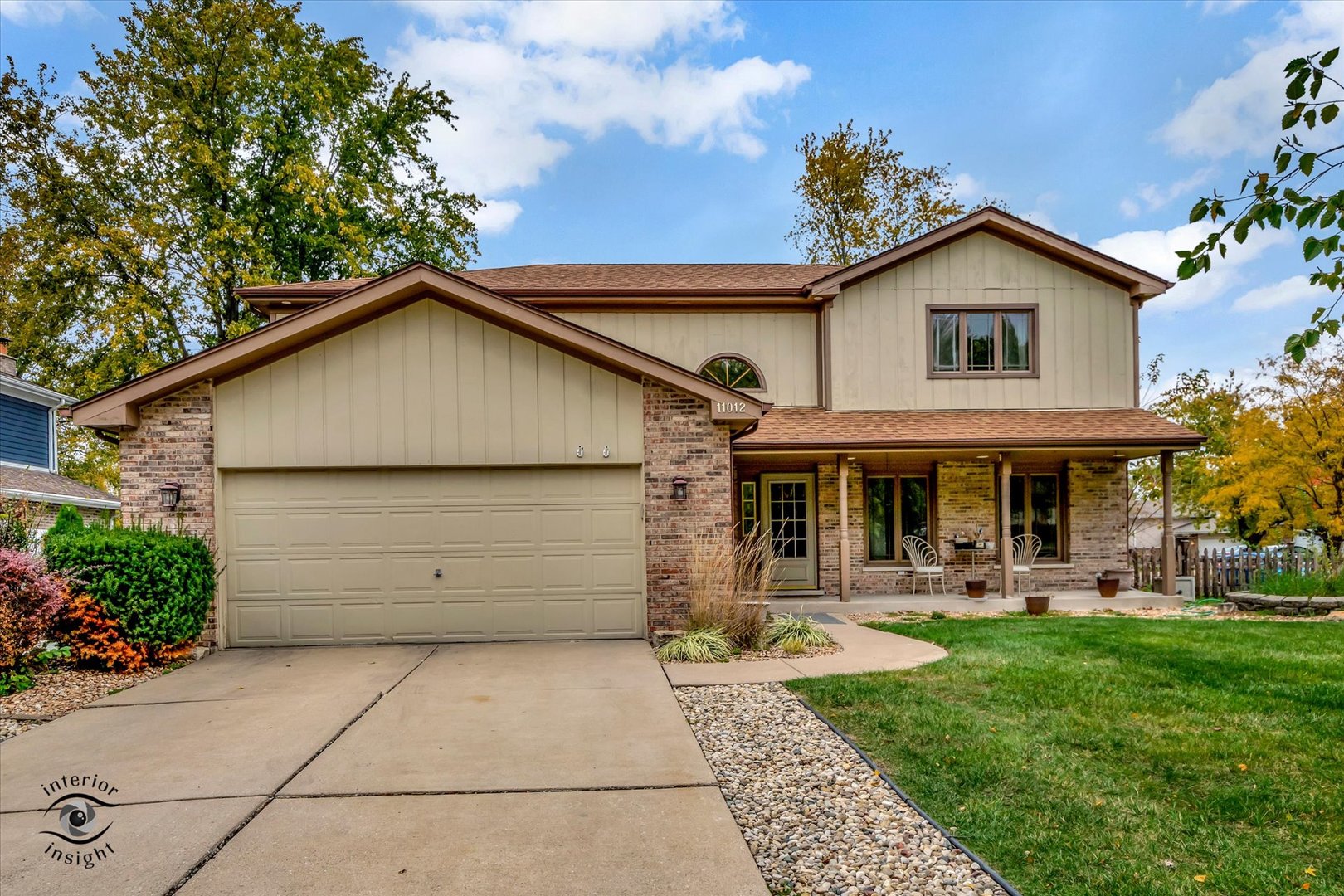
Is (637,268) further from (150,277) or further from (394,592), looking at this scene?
(150,277)

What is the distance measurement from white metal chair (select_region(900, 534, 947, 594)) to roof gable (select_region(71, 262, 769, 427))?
18.5ft

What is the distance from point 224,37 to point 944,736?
23.7m

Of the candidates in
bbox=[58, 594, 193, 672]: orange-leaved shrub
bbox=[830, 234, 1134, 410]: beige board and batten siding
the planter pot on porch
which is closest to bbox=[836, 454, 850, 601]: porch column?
bbox=[830, 234, 1134, 410]: beige board and batten siding

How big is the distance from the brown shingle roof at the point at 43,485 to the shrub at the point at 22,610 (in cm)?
952

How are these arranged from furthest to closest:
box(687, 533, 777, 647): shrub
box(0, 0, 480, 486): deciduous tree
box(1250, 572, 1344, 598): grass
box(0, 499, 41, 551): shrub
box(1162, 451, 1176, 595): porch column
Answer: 1. box(0, 0, 480, 486): deciduous tree
2. box(1162, 451, 1176, 595): porch column
3. box(1250, 572, 1344, 598): grass
4. box(687, 533, 777, 647): shrub
5. box(0, 499, 41, 551): shrub

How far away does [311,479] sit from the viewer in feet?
30.4

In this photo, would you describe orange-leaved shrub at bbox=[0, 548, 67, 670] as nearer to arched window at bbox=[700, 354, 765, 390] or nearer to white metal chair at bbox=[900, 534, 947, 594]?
arched window at bbox=[700, 354, 765, 390]

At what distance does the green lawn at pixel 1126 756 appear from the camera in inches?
138

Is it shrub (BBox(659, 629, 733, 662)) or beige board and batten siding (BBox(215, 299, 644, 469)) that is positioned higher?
beige board and batten siding (BBox(215, 299, 644, 469))

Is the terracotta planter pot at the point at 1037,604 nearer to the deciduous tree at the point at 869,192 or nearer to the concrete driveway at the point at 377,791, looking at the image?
the concrete driveway at the point at 377,791

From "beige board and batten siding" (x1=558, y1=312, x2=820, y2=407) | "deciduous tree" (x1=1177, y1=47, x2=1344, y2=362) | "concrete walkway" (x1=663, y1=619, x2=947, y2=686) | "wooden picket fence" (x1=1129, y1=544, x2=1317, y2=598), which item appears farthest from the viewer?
"beige board and batten siding" (x1=558, y1=312, x2=820, y2=407)

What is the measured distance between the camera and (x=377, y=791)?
4.52 m

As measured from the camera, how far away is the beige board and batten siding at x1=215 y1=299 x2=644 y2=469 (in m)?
9.11

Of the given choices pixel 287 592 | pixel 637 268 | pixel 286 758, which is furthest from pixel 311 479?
pixel 637 268
